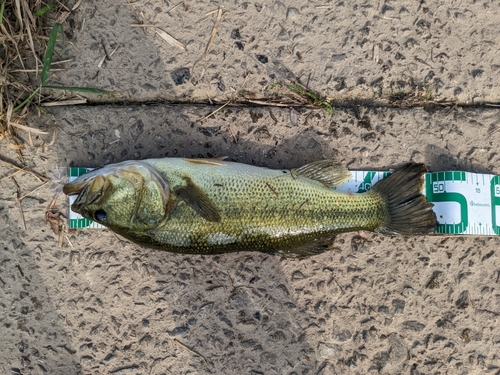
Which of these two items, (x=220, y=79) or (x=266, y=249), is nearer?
(x=266, y=249)

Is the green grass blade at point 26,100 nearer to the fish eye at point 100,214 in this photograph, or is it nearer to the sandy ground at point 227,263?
the sandy ground at point 227,263

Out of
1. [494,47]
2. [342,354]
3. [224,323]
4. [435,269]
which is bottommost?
[342,354]

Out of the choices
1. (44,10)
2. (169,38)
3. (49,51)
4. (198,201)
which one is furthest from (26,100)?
(198,201)

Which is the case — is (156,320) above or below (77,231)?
below

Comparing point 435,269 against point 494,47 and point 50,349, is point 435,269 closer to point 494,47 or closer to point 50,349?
point 494,47

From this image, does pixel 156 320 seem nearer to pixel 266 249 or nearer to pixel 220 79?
pixel 266 249

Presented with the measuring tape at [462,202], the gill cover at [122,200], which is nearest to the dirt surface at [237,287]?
the measuring tape at [462,202]

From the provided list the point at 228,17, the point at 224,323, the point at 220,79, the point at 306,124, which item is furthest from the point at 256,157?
the point at 224,323

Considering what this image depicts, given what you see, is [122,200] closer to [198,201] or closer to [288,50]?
[198,201]

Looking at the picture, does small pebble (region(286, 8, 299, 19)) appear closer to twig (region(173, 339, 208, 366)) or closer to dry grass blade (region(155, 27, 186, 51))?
dry grass blade (region(155, 27, 186, 51))

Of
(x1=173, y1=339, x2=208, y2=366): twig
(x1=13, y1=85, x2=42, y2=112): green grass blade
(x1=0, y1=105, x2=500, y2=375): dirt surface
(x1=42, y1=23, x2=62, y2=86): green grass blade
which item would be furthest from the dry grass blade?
(x1=173, y1=339, x2=208, y2=366): twig
